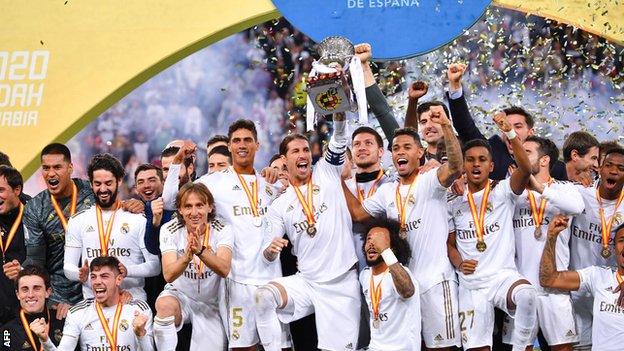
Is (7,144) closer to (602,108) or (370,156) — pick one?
(370,156)

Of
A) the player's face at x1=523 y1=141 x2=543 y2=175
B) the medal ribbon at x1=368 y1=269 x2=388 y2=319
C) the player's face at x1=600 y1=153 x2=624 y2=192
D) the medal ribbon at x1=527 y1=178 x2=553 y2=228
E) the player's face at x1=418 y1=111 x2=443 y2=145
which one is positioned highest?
the player's face at x1=418 y1=111 x2=443 y2=145

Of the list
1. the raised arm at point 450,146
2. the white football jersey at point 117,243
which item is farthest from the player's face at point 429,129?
the white football jersey at point 117,243

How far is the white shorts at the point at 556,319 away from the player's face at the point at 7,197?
12.4 feet

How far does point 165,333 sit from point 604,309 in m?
3.03

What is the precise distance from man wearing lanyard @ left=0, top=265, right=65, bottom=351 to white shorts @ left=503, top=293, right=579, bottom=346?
10.8 feet

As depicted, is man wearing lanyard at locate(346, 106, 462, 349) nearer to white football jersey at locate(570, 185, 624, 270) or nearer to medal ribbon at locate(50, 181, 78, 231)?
white football jersey at locate(570, 185, 624, 270)

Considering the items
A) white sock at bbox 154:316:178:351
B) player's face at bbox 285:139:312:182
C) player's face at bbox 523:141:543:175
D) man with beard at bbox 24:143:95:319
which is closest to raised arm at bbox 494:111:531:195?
player's face at bbox 523:141:543:175

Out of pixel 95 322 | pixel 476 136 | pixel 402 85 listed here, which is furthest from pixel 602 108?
pixel 95 322

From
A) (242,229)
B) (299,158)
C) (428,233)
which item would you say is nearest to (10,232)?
(242,229)

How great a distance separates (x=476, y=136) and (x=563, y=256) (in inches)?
44.9

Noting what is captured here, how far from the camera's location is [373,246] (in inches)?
321

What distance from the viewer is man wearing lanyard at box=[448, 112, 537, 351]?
812cm

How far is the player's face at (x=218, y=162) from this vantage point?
888cm

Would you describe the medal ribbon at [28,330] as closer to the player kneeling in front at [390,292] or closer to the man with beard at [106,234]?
the man with beard at [106,234]
